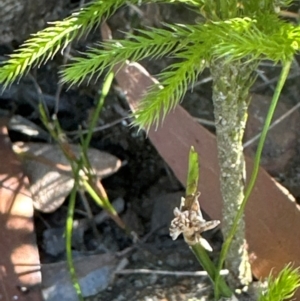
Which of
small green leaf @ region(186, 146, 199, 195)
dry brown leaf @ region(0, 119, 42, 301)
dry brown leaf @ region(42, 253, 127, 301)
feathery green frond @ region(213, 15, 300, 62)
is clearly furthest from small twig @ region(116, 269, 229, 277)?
feathery green frond @ region(213, 15, 300, 62)

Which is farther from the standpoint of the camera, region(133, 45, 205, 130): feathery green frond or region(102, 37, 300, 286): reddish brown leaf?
region(102, 37, 300, 286): reddish brown leaf

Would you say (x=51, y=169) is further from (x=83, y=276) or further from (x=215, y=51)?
(x=215, y=51)

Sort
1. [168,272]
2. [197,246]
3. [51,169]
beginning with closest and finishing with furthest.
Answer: [197,246], [168,272], [51,169]

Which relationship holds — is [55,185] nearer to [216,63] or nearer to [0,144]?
[0,144]

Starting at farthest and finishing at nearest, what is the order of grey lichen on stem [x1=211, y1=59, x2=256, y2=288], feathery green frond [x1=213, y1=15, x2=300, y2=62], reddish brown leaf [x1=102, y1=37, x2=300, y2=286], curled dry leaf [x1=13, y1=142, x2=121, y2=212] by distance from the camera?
curled dry leaf [x1=13, y1=142, x2=121, y2=212], reddish brown leaf [x1=102, y1=37, x2=300, y2=286], grey lichen on stem [x1=211, y1=59, x2=256, y2=288], feathery green frond [x1=213, y1=15, x2=300, y2=62]

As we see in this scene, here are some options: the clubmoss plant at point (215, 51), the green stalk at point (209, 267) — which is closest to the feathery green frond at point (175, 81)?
the clubmoss plant at point (215, 51)

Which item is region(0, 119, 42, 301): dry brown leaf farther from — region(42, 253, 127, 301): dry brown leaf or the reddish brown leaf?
the reddish brown leaf

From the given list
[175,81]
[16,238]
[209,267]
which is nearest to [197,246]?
[209,267]
